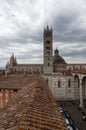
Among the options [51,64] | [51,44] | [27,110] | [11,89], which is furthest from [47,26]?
[27,110]

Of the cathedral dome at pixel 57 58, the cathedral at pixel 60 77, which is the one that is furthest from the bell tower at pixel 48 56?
the cathedral dome at pixel 57 58

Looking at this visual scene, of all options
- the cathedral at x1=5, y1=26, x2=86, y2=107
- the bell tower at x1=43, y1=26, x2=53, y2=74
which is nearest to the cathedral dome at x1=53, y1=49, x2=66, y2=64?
the cathedral at x1=5, y1=26, x2=86, y2=107

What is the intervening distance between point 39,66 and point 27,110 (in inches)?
3493

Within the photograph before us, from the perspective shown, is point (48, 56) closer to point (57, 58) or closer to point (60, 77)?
point (57, 58)

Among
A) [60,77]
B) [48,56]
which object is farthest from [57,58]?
[60,77]

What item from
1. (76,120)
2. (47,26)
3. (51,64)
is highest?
(47,26)

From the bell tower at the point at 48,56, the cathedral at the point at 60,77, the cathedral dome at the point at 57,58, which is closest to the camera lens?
the cathedral at the point at 60,77

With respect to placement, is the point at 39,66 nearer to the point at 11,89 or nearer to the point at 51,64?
the point at 51,64

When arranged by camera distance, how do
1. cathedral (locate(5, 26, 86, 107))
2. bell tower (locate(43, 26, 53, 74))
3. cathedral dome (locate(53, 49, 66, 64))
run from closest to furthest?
cathedral (locate(5, 26, 86, 107)), bell tower (locate(43, 26, 53, 74)), cathedral dome (locate(53, 49, 66, 64))

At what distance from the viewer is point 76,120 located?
3638cm

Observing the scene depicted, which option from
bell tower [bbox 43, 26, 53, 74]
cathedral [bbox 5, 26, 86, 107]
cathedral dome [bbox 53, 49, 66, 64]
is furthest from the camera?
cathedral dome [bbox 53, 49, 66, 64]

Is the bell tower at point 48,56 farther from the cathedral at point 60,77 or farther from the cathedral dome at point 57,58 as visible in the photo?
the cathedral dome at point 57,58

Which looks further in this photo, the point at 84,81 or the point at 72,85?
the point at 72,85

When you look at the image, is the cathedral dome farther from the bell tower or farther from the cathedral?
the bell tower
